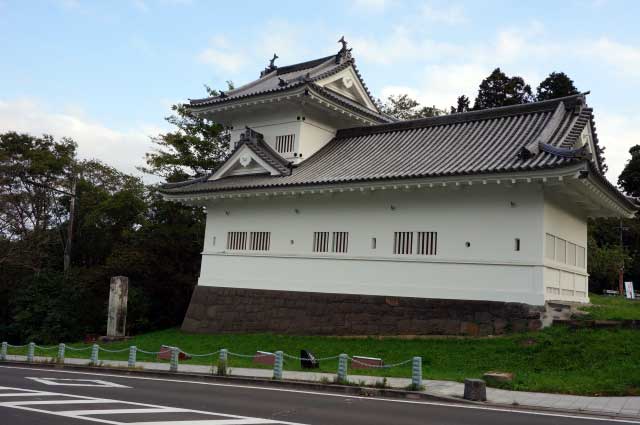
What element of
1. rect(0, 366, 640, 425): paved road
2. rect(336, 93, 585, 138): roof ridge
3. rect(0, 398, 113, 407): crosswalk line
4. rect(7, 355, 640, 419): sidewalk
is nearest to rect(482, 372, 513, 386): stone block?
rect(7, 355, 640, 419): sidewalk

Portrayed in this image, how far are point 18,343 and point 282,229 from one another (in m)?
21.3

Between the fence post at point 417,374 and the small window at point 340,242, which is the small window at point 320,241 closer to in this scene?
the small window at point 340,242

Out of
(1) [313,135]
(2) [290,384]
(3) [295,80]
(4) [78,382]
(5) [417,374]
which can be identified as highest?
(3) [295,80]

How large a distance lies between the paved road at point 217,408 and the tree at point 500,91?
3725 centimetres

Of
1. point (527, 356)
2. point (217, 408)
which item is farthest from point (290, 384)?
point (527, 356)

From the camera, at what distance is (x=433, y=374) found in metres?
15.1

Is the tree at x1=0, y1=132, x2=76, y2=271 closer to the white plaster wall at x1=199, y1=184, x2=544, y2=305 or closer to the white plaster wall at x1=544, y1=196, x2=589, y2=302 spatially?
the white plaster wall at x1=199, y1=184, x2=544, y2=305

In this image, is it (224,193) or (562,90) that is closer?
(224,193)

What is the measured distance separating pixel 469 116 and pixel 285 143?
26.7 feet

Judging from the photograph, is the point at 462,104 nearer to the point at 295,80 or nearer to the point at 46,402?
the point at 295,80

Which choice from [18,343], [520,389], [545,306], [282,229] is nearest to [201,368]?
[282,229]

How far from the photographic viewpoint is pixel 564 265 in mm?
19828

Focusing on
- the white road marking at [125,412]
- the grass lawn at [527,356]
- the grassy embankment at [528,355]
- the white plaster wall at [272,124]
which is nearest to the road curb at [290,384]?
the grass lawn at [527,356]

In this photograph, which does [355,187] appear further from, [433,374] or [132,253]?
[132,253]
